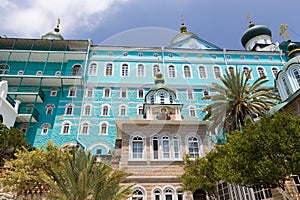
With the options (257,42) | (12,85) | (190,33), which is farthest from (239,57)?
(12,85)

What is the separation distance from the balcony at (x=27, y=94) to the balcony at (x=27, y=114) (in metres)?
1.72

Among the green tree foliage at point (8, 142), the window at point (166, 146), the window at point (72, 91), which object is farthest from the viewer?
the window at point (72, 91)

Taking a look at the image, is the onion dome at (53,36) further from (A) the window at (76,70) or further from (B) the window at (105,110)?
(B) the window at (105,110)

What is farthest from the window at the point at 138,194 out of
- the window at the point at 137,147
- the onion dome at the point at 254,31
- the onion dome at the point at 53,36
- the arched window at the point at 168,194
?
the onion dome at the point at 254,31

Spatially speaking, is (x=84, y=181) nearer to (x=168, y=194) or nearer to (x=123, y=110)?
(x=168, y=194)

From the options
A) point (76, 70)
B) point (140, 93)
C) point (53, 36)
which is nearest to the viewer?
point (140, 93)

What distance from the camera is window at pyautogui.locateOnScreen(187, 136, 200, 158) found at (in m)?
17.8

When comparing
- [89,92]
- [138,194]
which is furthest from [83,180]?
[89,92]

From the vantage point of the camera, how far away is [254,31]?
40094mm

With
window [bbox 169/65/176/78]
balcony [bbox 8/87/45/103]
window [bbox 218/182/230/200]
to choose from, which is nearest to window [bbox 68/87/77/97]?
balcony [bbox 8/87/45/103]

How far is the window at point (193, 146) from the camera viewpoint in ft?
58.4

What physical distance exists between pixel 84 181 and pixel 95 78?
80.2ft

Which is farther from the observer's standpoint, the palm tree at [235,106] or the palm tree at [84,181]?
the palm tree at [235,106]

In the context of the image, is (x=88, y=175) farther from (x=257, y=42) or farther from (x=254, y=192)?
(x=257, y=42)
